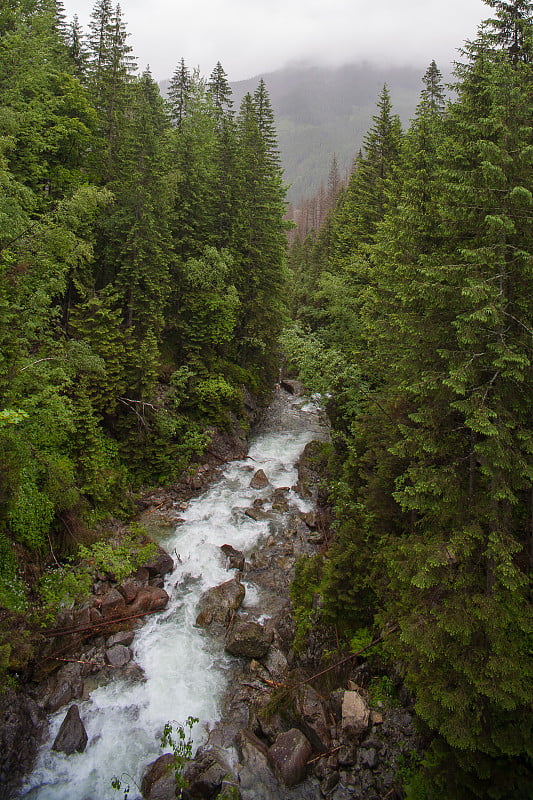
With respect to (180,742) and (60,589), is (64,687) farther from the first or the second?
(180,742)

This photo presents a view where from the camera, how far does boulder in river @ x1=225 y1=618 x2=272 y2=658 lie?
11.2 metres

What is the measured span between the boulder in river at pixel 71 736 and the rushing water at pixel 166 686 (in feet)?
0.39

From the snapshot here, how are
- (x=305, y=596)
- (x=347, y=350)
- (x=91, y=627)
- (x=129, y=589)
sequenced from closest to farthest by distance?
(x=91, y=627), (x=305, y=596), (x=129, y=589), (x=347, y=350)

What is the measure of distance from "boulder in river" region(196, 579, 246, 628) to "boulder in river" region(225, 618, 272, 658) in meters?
0.97

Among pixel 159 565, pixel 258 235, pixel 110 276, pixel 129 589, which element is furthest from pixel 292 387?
pixel 129 589

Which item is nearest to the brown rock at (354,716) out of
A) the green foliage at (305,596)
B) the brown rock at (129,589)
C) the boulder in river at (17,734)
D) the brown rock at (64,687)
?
the green foliage at (305,596)

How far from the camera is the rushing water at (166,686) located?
8.50 m

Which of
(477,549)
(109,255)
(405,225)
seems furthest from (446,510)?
(109,255)

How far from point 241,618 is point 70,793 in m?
5.45

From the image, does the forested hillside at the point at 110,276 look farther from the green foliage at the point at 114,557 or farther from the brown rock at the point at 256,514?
the brown rock at the point at 256,514

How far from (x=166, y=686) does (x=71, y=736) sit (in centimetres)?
226

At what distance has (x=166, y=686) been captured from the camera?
10.4 m

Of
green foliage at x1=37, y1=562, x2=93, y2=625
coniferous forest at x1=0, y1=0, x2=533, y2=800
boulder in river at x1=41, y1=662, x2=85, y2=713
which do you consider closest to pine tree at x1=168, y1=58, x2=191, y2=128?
coniferous forest at x1=0, y1=0, x2=533, y2=800

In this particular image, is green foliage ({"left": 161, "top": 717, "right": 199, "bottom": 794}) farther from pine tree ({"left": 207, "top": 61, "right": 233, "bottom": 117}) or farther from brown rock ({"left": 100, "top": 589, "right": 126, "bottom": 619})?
pine tree ({"left": 207, "top": 61, "right": 233, "bottom": 117})
